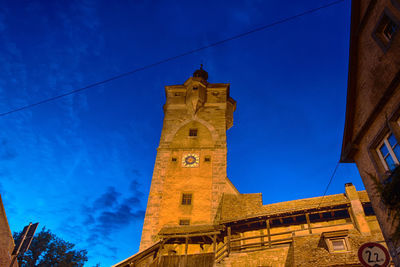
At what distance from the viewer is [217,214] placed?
22.4 meters

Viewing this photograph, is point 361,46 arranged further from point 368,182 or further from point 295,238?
point 295,238

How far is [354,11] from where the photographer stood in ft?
32.2

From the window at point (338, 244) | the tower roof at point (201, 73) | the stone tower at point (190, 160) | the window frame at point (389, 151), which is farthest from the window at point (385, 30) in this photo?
the tower roof at point (201, 73)

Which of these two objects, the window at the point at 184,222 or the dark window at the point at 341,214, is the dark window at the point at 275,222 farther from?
the window at the point at 184,222

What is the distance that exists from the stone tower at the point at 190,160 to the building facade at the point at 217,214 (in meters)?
0.09

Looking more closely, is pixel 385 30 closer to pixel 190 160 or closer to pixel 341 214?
pixel 341 214

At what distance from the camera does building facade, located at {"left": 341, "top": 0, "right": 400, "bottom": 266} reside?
24.0 feet

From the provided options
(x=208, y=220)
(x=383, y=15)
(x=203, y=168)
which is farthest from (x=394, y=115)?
(x=203, y=168)

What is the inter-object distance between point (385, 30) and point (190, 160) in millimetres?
20018

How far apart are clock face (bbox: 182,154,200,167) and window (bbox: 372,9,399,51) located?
1940 cm

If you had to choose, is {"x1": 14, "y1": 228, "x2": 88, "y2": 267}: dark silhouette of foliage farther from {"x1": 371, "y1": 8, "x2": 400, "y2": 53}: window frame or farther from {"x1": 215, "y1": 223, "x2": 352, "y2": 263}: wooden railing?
{"x1": 371, "y1": 8, "x2": 400, "y2": 53}: window frame

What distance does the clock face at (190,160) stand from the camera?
26.0 meters

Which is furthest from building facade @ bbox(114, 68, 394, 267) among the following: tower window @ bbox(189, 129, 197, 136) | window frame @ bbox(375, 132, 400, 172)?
window frame @ bbox(375, 132, 400, 172)

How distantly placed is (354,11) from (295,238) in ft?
37.9
